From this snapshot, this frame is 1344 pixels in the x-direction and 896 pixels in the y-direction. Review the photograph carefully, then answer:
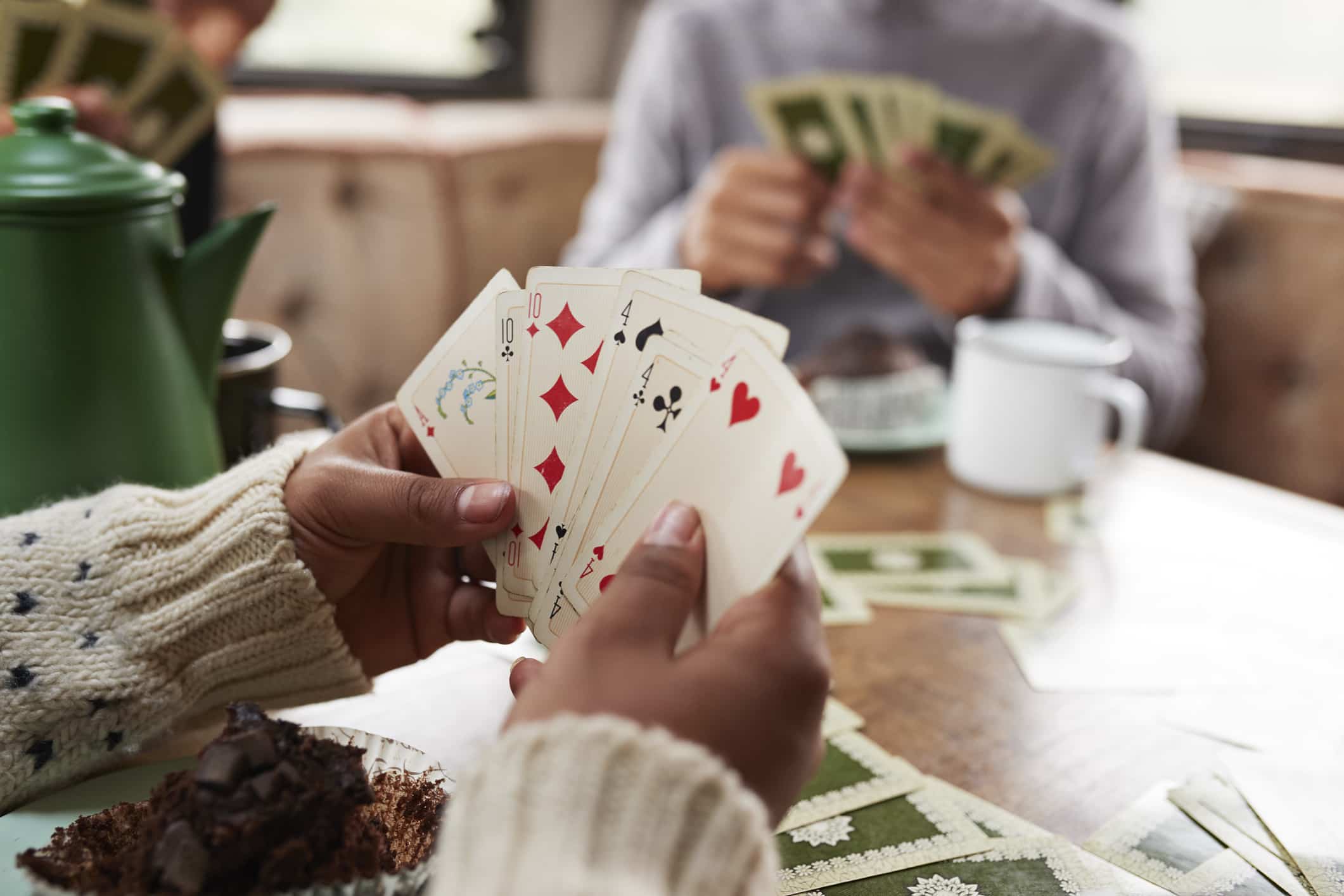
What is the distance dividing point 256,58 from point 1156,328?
7.05 ft

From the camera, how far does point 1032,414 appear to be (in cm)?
118

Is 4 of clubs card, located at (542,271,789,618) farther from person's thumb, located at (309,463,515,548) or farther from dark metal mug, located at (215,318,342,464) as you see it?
dark metal mug, located at (215,318,342,464)

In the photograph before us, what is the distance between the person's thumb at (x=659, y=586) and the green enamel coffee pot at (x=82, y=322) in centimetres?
46

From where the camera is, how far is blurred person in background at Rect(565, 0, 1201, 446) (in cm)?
163

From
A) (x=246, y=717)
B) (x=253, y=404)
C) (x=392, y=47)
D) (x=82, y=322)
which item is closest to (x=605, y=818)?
(x=246, y=717)

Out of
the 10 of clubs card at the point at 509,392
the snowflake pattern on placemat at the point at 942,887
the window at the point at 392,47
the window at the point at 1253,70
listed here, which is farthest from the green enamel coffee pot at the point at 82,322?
the window at the point at 1253,70

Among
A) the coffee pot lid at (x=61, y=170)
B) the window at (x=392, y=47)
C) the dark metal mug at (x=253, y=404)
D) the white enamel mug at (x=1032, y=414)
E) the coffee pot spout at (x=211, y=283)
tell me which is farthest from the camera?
the window at (x=392, y=47)

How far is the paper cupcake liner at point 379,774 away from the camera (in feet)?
1.54

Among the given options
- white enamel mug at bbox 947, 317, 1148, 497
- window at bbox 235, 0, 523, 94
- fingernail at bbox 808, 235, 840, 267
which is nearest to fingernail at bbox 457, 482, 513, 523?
white enamel mug at bbox 947, 317, 1148, 497

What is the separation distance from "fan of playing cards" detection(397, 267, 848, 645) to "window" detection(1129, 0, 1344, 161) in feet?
6.56

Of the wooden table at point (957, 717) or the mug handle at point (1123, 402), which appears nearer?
the wooden table at point (957, 717)

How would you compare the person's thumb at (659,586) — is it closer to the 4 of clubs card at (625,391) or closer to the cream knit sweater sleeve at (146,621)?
the 4 of clubs card at (625,391)

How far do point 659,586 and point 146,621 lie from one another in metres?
0.37

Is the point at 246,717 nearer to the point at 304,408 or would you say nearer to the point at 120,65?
the point at 304,408
